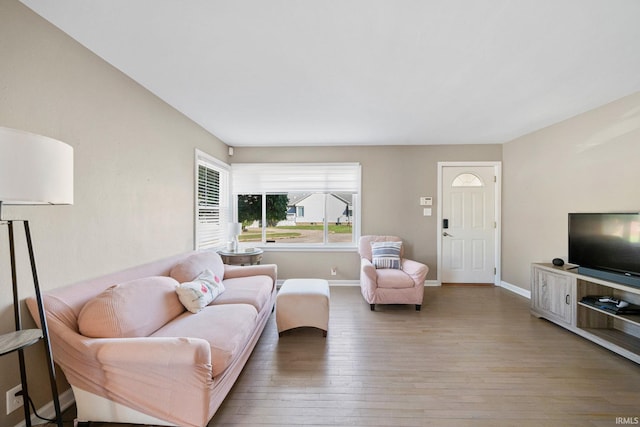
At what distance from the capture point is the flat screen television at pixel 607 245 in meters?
2.24

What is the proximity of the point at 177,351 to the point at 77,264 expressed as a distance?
106 cm

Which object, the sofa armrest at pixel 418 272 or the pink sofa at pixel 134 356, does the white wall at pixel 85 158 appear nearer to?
the pink sofa at pixel 134 356

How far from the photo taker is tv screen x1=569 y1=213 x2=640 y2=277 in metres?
2.25

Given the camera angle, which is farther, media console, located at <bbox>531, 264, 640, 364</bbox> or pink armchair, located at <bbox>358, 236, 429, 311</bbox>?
pink armchair, located at <bbox>358, 236, 429, 311</bbox>

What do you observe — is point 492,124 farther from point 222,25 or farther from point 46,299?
point 46,299

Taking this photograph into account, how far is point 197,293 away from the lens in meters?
2.12

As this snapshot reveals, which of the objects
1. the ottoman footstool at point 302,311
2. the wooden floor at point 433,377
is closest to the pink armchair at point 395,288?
the wooden floor at point 433,377

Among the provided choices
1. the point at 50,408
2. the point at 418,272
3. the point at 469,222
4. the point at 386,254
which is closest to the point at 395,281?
the point at 418,272

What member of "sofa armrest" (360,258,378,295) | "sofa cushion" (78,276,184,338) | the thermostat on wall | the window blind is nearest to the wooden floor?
"sofa armrest" (360,258,378,295)

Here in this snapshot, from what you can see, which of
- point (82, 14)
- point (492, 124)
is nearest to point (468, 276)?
point (492, 124)

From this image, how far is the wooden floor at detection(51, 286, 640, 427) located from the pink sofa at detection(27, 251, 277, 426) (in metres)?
0.29

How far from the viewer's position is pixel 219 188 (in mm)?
4105

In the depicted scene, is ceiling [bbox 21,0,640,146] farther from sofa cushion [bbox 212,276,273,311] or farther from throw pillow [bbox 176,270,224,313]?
sofa cushion [bbox 212,276,273,311]

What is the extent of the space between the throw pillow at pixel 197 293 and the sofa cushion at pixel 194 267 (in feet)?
0.31
